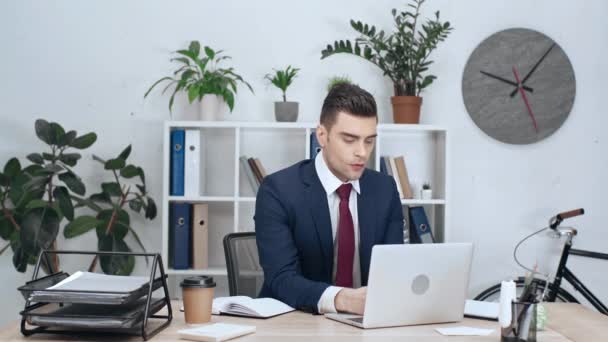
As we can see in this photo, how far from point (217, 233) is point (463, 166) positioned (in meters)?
1.41

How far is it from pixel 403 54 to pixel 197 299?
Result: 7.16ft

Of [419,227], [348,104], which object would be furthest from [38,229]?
[419,227]

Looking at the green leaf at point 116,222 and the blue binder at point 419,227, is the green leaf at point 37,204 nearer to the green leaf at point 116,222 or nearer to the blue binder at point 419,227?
the green leaf at point 116,222

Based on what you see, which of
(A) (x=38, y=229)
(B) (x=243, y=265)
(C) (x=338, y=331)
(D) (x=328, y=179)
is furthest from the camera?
(A) (x=38, y=229)

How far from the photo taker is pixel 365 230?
232 cm

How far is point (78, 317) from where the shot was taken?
59.4 inches

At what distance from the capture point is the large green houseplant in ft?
10.4

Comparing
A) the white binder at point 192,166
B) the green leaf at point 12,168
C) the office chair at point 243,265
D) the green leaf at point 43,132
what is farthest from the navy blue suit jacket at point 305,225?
the green leaf at point 12,168

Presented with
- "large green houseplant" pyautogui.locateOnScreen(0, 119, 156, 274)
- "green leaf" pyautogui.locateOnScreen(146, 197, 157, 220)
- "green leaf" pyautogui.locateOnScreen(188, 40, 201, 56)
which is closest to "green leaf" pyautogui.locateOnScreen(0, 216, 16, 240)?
"large green houseplant" pyautogui.locateOnScreen(0, 119, 156, 274)

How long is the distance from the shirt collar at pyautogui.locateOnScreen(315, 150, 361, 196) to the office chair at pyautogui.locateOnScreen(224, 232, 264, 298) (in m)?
0.41

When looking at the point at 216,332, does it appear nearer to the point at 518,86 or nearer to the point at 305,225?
the point at 305,225

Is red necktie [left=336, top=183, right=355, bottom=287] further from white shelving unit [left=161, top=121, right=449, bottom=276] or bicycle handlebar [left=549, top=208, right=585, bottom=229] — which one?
bicycle handlebar [left=549, top=208, right=585, bottom=229]

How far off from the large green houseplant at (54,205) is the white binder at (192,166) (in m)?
0.25

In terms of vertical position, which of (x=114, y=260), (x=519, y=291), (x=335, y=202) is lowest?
(x=519, y=291)
